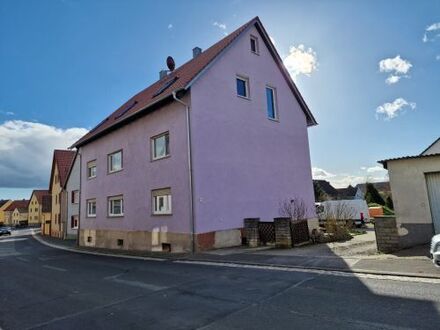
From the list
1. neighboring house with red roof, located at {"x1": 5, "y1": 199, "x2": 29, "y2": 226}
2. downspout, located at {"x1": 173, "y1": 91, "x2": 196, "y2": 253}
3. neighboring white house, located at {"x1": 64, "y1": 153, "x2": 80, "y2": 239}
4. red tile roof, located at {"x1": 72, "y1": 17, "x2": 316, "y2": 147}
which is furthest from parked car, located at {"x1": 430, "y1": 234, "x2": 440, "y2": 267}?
neighboring house with red roof, located at {"x1": 5, "y1": 199, "x2": 29, "y2": 226}

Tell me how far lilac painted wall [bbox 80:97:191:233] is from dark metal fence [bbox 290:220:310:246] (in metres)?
4.37

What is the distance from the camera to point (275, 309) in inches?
215

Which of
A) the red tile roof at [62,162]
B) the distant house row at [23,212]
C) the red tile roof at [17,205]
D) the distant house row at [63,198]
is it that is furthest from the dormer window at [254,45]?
the red tile roof at [17,205]

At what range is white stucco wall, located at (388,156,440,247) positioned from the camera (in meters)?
10.2

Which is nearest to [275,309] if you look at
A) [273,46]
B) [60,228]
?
[273,46]

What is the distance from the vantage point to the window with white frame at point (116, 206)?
63.6 feet

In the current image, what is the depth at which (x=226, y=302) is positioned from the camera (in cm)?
605

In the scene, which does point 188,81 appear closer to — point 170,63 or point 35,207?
point 170,63

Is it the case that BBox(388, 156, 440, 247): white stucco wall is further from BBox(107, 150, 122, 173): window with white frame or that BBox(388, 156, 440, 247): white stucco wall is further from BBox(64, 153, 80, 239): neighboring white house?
BBox(64, 153, 80, 239): neighboring white house

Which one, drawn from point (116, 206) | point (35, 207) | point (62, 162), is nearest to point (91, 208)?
point (116, 206)

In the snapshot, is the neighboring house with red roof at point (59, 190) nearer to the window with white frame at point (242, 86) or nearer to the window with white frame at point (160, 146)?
the window with white frame at point (160, 146)

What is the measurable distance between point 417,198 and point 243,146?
8.06m

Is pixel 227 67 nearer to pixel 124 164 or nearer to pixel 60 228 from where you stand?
pixel 124 164

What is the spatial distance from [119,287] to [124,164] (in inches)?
469
